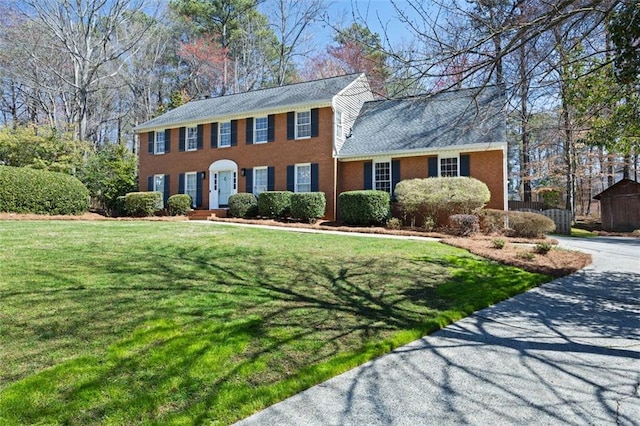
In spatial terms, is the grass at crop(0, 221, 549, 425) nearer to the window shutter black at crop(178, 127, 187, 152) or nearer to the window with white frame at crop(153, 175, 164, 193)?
the window with white frame at crop(153, 175, 164, 193)

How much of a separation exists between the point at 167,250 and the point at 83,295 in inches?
123

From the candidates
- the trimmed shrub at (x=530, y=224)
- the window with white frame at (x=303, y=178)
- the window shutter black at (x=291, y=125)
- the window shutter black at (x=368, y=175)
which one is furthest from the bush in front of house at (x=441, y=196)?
the window shutter black at (x=291, y=125)

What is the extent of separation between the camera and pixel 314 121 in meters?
17.6

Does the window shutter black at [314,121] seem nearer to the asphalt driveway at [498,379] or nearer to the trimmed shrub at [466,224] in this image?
the trimmed shrub at [466,224]

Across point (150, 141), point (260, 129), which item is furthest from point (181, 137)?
point (260, 129)

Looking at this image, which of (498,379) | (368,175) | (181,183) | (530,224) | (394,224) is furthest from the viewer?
(181,183)

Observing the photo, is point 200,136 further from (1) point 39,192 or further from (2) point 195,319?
(2) point 195,319

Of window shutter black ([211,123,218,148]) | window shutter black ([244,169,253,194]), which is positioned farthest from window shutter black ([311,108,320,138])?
window shutter black ([211,123,218,148])

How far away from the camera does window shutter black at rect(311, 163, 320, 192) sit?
17.4 metres

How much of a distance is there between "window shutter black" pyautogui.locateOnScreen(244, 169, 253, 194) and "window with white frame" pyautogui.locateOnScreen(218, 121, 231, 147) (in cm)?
200

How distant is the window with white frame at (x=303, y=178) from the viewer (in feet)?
58.1

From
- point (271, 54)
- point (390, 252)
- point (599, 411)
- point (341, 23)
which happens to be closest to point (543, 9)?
point (341, 23)

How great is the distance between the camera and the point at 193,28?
30.8m

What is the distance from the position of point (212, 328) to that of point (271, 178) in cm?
1490
